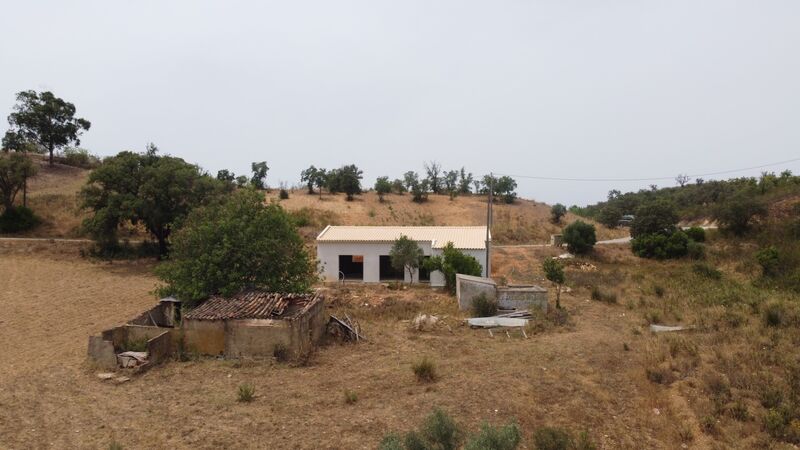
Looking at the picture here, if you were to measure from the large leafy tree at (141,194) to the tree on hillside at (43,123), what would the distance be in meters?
19.0

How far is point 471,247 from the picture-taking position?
26016 millimetres

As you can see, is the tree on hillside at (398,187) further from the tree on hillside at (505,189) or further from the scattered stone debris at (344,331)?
the scattered stone debris at (344,331)

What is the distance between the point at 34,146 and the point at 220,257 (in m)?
47.7

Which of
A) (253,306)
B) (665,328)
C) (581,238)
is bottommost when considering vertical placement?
(665,328)

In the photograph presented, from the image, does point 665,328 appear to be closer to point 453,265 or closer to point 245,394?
point 453,265

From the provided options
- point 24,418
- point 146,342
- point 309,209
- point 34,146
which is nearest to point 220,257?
point 146,342

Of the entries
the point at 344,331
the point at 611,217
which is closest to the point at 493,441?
the point at 344,331

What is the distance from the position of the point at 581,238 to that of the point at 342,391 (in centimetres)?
2630

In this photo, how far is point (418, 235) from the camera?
93.2ft

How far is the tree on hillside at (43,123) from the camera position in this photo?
143ft

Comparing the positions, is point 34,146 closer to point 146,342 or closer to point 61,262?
point 61,262

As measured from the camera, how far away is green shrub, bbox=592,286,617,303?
21.1 meters

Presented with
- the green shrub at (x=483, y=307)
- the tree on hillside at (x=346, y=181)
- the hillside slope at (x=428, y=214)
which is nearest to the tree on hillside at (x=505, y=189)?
the hillside slope at (x=428, y=214)

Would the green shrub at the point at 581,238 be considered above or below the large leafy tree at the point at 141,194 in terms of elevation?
below
